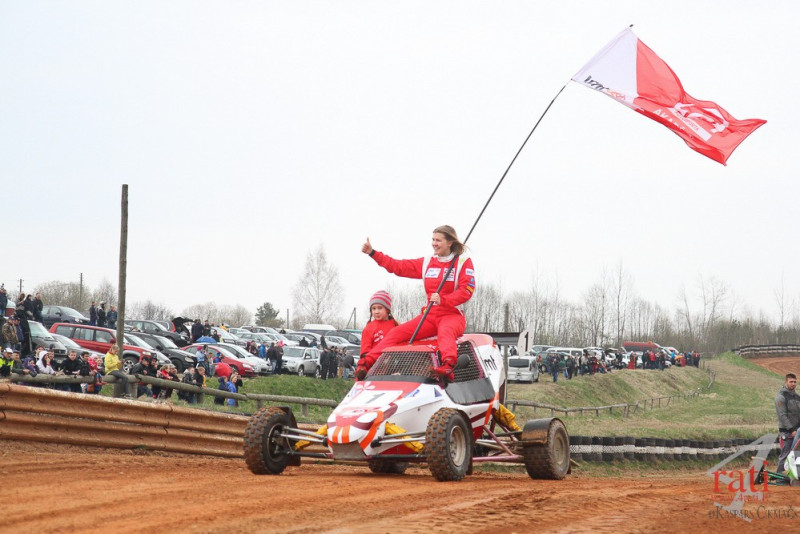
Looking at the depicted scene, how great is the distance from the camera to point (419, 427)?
10.6 m

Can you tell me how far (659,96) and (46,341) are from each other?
68.0 feet

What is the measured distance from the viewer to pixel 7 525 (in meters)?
5.84

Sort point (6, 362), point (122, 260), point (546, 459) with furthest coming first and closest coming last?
point (122, 260) → point (6, 362) → point (546, 459)

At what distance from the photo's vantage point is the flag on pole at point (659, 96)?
14.1 m

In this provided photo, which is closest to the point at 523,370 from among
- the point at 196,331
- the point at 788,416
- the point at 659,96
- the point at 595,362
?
the point at 595,362

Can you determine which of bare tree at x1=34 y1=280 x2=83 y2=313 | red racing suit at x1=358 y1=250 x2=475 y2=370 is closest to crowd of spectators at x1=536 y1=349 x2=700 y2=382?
red racing suit at x1=358 y1=250 x2=475 y2=370

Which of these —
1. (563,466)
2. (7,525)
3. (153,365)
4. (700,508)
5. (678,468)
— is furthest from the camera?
(678,468)

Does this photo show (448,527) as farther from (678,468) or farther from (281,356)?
(281,356)

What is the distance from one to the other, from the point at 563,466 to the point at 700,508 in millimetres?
4227

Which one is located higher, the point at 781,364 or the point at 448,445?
the point at 781,364

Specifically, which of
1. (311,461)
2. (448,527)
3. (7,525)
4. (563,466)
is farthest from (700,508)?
(311,461)

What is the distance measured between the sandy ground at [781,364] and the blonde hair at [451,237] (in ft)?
203

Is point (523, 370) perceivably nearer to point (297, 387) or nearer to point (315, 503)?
point (297, 387)

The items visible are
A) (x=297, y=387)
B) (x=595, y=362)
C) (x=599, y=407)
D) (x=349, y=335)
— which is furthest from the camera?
(x=349, y=335)
